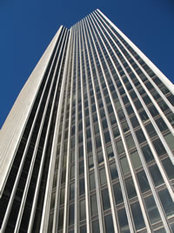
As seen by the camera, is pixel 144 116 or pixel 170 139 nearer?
pixel 170 139

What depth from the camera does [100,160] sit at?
33250 millimetres

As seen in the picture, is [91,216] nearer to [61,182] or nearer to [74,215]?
[74,215]

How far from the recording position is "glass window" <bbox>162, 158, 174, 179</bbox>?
78.0 feet

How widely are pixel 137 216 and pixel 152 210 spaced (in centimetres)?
165

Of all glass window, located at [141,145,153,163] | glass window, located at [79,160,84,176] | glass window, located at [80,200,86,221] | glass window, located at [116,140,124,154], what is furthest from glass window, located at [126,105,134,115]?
glass window, located at [80,200,86,221]

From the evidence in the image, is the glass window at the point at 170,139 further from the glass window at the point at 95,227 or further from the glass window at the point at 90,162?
the glass window at the point at 95,227

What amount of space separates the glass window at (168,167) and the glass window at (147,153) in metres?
2.04

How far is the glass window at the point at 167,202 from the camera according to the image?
21062 millimetres

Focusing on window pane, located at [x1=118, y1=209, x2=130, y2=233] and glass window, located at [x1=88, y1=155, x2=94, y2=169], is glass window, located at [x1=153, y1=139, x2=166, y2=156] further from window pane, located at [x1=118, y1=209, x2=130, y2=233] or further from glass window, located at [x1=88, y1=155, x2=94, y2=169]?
glass window, located at [x1=88, y1=155, x2=94, y2=169]

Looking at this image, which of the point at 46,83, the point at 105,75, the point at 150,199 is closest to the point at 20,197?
the point at 150,199

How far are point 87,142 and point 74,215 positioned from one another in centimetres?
1376

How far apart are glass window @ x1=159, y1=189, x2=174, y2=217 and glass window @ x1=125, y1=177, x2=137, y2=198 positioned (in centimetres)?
327

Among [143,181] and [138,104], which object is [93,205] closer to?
[143,181]

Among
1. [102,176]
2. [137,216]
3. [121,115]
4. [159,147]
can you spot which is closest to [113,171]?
[102,176]
